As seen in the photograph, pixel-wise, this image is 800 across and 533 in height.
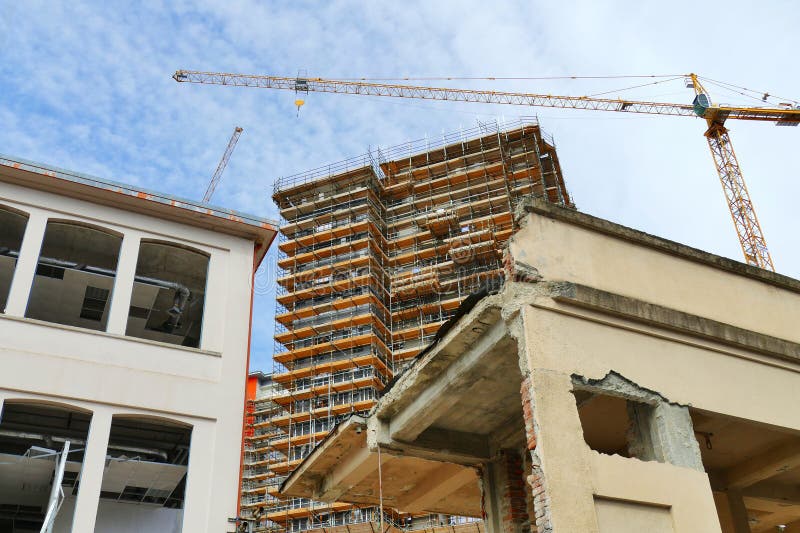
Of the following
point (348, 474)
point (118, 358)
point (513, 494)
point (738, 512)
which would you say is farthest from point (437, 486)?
point (118, 358)

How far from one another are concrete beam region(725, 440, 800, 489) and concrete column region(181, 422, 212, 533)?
881cm

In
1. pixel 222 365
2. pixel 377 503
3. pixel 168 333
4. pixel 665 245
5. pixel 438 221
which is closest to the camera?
pixel 665 245

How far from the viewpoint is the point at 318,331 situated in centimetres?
4938

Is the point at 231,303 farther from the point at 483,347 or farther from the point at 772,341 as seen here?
the point at 772,341

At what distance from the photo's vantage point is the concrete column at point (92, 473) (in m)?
13.3

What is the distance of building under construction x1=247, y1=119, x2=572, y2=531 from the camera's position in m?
46.8

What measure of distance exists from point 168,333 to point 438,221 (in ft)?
111

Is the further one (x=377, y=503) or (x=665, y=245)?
(x=377, y=503)

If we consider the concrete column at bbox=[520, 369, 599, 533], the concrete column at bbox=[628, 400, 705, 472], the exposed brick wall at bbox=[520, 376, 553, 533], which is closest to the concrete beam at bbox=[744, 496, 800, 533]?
the concrete column at bbox=[628, 400, 705, 472]

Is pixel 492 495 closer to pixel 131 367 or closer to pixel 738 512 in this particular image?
pixel 738 512

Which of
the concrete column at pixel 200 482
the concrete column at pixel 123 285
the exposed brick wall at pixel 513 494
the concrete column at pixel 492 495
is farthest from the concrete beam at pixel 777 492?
the concrete column at pixel 123 285

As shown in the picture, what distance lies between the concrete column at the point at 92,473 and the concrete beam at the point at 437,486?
536 cm

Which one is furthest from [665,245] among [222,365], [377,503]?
[222,365]

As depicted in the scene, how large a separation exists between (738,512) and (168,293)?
1349 centimetres
